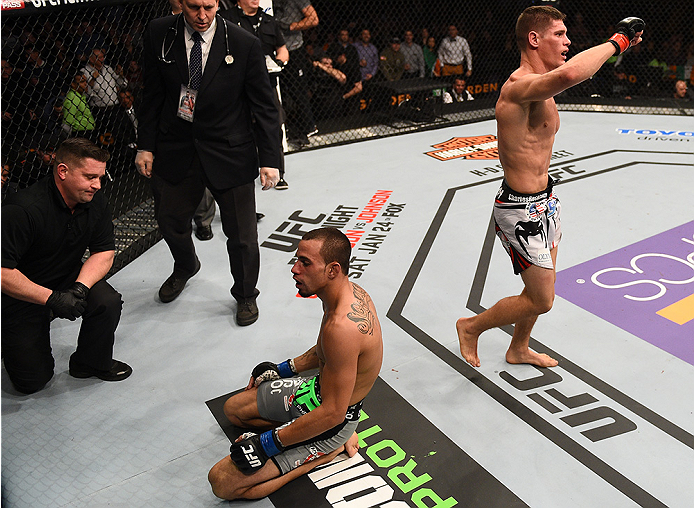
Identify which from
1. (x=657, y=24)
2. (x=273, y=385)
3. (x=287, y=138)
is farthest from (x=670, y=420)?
(x=657, y=24)

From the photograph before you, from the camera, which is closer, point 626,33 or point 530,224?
point 626,33

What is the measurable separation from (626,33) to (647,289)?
55.4 inches

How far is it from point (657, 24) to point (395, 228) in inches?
230

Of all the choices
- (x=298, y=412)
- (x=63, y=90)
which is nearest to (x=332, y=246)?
(x=298, y=412)

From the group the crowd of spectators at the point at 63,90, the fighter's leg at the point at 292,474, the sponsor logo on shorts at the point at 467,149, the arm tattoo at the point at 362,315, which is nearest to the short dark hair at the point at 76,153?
the arm tattoo at the point at 362,315

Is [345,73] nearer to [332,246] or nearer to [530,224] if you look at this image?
[530,224]

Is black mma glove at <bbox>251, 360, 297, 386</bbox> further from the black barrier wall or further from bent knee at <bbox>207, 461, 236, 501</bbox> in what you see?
the black barrier wall

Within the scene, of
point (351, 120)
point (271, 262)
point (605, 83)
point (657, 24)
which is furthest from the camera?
point (657, 24)

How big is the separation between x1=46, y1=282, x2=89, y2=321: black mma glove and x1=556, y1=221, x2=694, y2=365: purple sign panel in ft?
7.19

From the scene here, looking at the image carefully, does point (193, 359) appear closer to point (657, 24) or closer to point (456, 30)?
point (456, 30)

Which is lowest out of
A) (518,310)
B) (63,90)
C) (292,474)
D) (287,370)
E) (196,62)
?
(292,474)

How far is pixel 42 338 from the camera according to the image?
2.44m

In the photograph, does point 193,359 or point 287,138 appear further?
point 287,138

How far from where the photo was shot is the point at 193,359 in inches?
104
